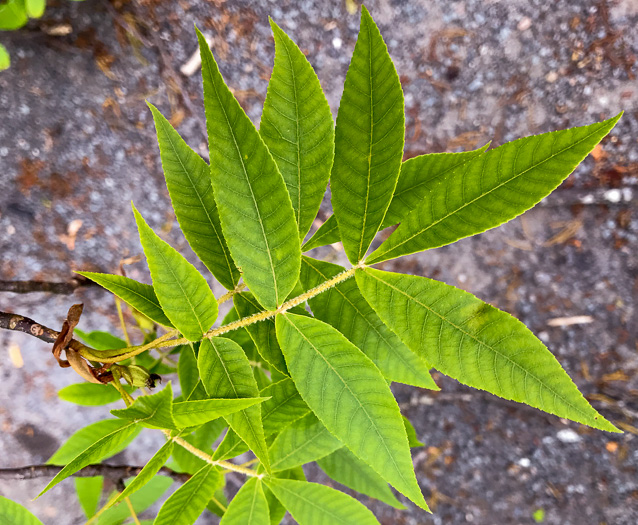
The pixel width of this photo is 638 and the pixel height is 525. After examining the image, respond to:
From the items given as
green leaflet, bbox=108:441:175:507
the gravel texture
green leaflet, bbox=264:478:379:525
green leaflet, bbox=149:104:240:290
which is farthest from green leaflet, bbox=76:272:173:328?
the gravel texture

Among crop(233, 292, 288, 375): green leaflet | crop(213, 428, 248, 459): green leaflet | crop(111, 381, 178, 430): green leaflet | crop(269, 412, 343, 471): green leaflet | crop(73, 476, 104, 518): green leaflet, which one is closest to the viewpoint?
crop(111, 381, 178, 430): green leaflet

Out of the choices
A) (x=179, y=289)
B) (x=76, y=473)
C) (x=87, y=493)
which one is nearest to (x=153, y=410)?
(x=179, y=289)

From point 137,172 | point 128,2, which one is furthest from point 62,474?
point 128,2

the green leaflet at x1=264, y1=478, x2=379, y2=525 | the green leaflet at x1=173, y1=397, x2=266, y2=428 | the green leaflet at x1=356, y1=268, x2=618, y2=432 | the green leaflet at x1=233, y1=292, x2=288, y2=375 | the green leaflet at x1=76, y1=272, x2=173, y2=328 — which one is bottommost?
the green leaflet at x1=264, y1=478, x2=379, y2=525

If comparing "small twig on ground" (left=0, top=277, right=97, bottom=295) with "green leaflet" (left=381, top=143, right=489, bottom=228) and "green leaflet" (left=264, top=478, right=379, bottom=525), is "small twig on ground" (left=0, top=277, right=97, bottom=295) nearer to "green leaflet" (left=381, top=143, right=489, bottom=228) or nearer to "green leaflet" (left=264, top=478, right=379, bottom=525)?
"green leaflet" (left=264, top=478, right=379, bottom=525)

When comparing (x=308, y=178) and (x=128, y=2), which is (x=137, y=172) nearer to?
(x=128, y=2)

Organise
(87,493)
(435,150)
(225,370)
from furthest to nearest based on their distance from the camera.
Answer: (435,150)
(87,493)
(225,370)

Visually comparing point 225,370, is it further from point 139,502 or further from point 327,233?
point 139,502
